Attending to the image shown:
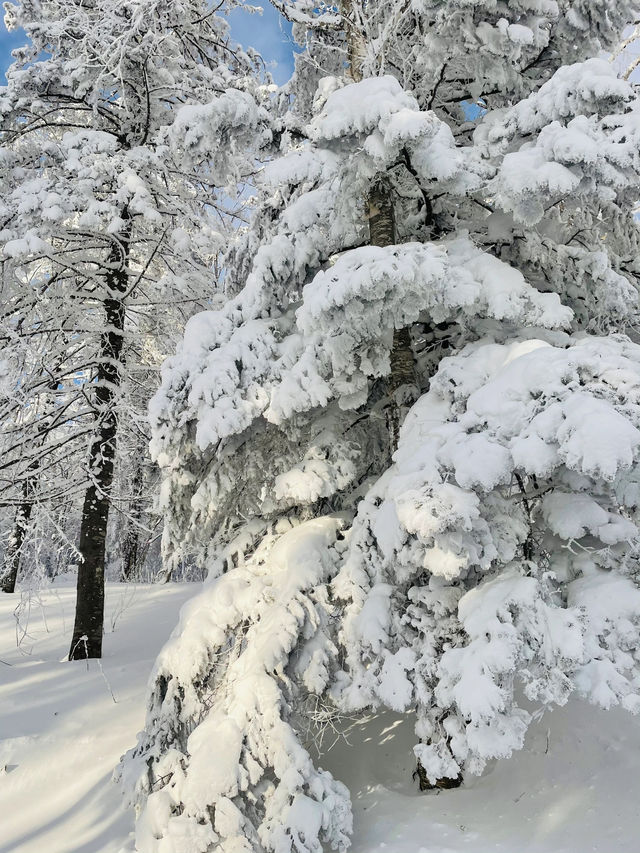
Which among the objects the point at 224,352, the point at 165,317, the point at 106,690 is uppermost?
the point at 165,317

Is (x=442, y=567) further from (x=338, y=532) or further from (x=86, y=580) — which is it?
(x=86, y=580)

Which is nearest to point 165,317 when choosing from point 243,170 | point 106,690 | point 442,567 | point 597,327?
point 243,170

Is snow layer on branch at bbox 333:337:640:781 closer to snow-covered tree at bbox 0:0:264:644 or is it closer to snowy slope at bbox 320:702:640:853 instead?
snowy slope at bbox 320:702:640:853

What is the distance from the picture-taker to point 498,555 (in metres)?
3.61

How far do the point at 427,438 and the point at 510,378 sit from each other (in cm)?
64

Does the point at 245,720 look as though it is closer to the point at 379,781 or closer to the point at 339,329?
the point at 379,781

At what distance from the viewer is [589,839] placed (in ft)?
12.0

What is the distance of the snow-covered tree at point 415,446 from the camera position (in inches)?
132

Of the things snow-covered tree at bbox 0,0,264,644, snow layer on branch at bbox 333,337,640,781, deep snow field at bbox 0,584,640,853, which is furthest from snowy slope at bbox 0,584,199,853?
snow layer on branch at bbox 333,337,640,781

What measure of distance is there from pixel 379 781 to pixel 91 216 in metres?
7.01

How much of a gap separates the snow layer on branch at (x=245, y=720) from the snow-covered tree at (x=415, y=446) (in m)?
0.02

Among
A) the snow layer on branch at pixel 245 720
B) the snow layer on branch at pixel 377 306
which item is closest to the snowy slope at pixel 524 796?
the snow layer on branch at pixel 245 720

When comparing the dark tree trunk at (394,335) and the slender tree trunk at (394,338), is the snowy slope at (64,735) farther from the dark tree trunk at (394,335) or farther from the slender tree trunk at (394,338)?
→ the dark tree trunk at (394,335)

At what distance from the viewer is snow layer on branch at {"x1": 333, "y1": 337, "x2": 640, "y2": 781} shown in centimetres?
314
